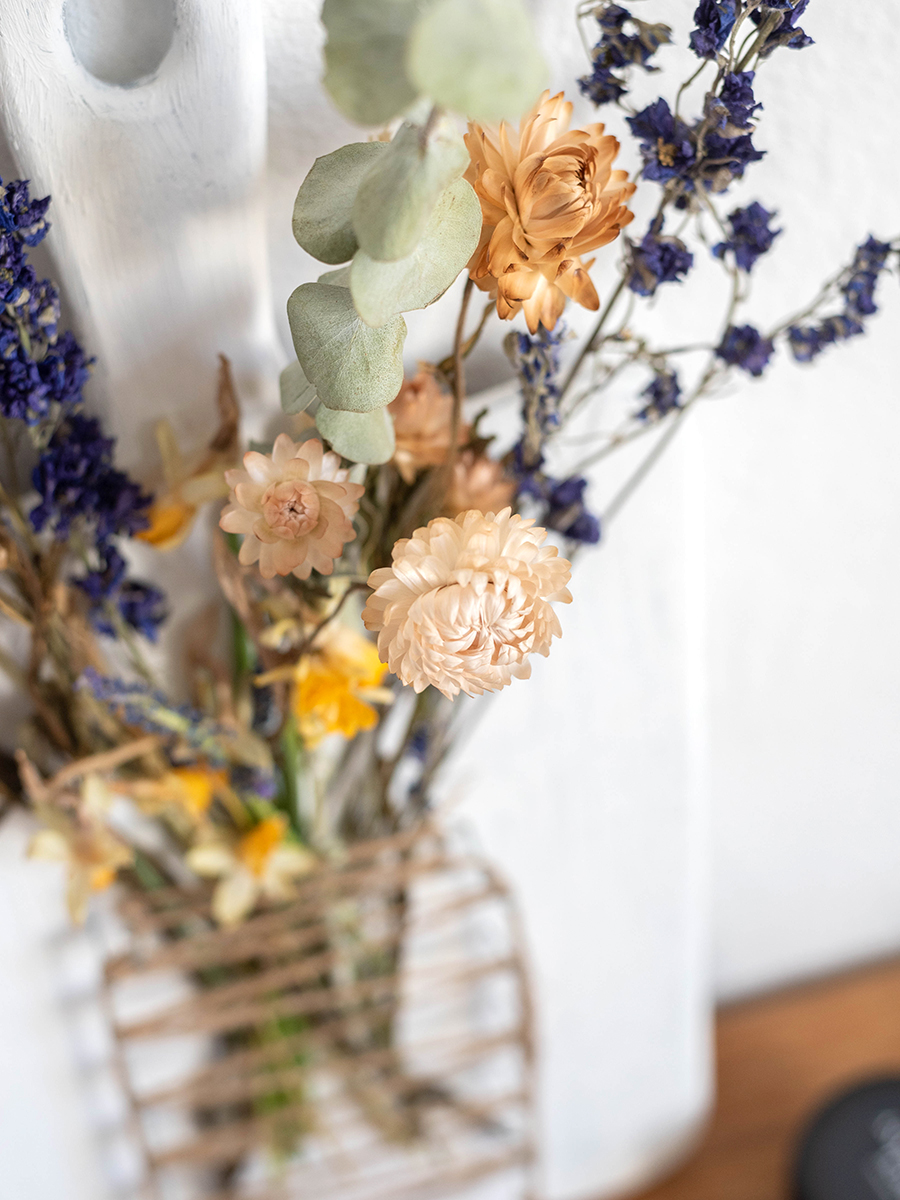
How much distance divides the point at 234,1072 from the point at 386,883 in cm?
23

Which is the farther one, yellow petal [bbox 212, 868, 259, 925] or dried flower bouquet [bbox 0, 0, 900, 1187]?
yellow petal [bbox 212, 868, 259, 925]

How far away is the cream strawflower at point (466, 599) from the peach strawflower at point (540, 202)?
0.10 metres

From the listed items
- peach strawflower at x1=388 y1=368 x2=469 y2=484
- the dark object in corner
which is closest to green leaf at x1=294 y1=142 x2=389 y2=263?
peach strawflower at x1=388 y1=368 x2=469 y2=484

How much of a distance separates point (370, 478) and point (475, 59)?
0.79 ft

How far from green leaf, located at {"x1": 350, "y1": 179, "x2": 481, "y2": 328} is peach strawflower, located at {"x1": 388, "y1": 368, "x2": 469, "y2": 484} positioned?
107mm

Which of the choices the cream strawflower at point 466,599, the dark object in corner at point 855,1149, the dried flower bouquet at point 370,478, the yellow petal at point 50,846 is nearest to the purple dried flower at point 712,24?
the dried flower bouquet at point 370,478

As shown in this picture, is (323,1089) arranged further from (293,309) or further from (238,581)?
(293,309)

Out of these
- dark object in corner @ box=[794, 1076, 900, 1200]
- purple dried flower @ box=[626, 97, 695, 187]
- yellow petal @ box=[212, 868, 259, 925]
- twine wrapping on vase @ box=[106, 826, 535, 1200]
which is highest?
purple dried flower @ box=[626, 97, 695, 187]

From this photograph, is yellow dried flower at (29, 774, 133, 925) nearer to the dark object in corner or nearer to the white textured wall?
the white textured wall

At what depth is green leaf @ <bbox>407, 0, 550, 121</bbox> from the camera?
9.5 inches

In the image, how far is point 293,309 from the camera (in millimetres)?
354

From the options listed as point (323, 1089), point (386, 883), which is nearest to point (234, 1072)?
point (323, 1089)

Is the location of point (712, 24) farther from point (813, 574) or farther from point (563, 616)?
point (813, 574)

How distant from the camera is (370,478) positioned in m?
0.46
